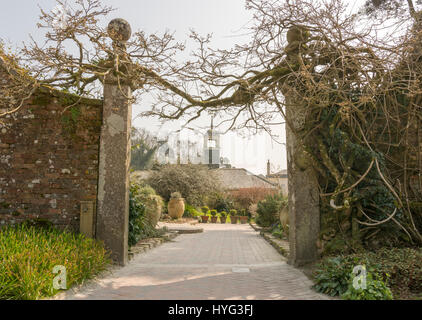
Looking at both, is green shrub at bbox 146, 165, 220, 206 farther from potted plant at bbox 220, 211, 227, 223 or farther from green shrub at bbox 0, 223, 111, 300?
green shrub at bbox 0, 223, 111, 300

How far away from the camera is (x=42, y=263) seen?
3855mm

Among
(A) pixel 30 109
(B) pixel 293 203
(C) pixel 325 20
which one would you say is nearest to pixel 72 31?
(A) pixel 30 109

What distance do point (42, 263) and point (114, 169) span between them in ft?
7.45

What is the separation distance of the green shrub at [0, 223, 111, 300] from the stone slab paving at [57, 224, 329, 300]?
0.71ft

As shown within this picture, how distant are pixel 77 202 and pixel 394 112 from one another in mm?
5885

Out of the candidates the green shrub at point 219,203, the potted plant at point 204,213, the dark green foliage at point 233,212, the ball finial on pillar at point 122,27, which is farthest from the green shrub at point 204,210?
the ball finial on pillar at point 122,27

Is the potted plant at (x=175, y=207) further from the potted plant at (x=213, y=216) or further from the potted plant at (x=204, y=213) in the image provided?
the potted plant at (x=213, y=216)

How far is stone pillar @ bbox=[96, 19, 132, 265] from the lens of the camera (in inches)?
227

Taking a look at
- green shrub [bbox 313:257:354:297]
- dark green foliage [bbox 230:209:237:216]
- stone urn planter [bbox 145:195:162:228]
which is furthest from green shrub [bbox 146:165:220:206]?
green shrub [bbox 313:257:354:297]

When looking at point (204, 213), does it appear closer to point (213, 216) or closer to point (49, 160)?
point (213, 216)

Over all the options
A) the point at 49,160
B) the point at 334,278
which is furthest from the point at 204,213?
the point at 334,278

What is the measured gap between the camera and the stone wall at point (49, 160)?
5848mm

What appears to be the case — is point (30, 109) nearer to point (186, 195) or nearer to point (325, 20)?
point (325, 20)

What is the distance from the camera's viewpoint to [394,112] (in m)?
5.79
